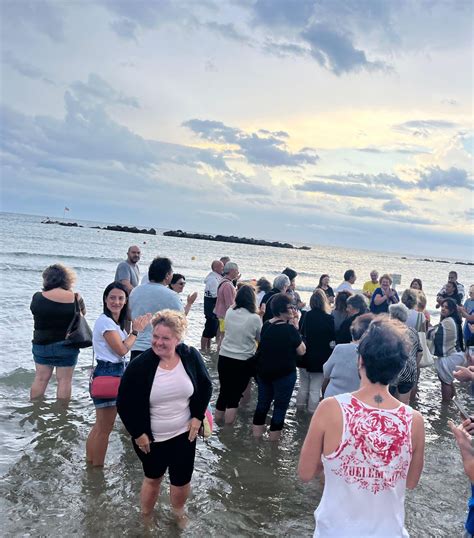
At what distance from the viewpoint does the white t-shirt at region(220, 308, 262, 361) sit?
6.15 metres

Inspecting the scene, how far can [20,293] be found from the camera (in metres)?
16.7

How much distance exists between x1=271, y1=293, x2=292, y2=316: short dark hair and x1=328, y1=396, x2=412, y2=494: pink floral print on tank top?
3.35m

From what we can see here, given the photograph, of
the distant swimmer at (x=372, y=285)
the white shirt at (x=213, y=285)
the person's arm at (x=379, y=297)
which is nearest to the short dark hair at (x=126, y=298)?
the white shirt at (x=213, y=285)

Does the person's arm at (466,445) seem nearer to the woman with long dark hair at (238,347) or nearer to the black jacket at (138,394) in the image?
the black jacket at (138,394)

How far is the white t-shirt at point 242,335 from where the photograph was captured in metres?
6.15

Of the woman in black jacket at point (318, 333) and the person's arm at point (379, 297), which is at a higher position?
the person's arm at point (379, 297)

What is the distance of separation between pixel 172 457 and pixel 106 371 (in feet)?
3.97

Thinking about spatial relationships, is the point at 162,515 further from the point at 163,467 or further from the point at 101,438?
the point at 101,438

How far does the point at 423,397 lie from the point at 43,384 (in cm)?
613

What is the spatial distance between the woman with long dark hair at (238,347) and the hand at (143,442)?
8.58 feet

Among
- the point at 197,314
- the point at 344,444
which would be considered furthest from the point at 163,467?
the point at 197,314

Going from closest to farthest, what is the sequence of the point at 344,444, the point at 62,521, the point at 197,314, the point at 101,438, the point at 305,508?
1. the point at 344,444
2. the point at 62,521
3. the point at 305,508
4. the point at 101,438
5. the point at 197,314

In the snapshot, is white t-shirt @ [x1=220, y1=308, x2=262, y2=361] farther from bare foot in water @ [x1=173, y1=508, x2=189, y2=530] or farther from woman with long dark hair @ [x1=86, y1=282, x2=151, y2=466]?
bare foot in water @ [x1=173, y1=508, x2=189, y2=530]

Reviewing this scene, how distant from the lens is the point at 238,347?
6152mm
